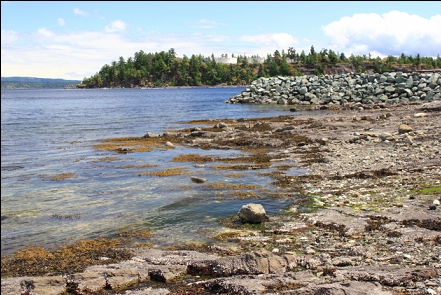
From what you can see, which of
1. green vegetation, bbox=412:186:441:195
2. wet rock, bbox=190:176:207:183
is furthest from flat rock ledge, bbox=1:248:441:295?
wet rock, bbox=190:176:207:183

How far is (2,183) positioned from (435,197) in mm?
17259

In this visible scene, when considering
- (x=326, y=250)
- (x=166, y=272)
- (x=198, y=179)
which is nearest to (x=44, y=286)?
(x=166, y=272)

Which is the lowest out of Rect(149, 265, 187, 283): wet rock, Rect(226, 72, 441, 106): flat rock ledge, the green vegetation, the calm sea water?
the calm sea water

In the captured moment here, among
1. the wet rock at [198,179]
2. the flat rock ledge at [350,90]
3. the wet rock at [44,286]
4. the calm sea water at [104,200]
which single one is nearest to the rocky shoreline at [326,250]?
the wet rock at [44,286]

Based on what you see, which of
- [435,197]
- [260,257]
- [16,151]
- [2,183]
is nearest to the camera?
[260,257]

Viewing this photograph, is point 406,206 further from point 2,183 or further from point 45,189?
point 2,183

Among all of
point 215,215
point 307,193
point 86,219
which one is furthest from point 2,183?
point 307,193

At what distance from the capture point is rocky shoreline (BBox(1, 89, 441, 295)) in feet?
24.9

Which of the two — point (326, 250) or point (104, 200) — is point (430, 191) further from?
point (104, 200)

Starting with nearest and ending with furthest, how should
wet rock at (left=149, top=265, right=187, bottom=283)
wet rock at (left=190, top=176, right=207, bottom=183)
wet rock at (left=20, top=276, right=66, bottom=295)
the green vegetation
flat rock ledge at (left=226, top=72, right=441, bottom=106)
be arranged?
1. wet rock at (left=20, top=276, right=66, bottom=295)
2. wet rock at (left=149, top=265, right=187, bottom=283)
3. the green vegetation
4. wet rock at (left=190, top=176, right=207, bottom=183)
5. flat rock ledge at (left=226, top=72, right=441, bottom=106)

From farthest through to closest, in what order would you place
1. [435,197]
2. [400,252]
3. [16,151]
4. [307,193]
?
[16,151] < [307,193] < [435,197] < [400,252]

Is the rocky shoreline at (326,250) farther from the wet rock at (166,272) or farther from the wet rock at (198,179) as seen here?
the wet rock at (198,179)

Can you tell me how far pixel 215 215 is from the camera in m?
13.5

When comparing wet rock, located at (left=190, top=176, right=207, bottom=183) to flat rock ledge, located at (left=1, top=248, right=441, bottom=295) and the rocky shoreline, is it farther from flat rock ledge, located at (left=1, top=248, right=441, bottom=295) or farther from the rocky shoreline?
flat rock ledge, located at (left=1, top=248, right=441, bottom=295)
